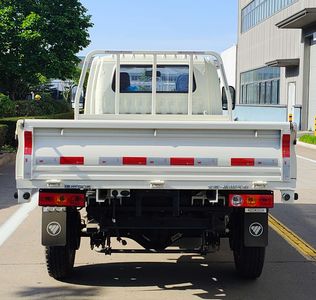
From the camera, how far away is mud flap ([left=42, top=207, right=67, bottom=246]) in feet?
17.9

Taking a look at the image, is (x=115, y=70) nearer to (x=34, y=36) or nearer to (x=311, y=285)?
(x=311, y=285)

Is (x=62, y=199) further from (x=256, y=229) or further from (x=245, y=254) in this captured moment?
(x=245, y=254)

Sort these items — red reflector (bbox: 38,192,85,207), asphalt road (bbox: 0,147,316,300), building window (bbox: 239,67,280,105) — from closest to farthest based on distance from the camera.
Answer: red reflector (bbox: 38,192,85,207), asphalt road (bbox: 0,147,316,300), building window (bbox: 239,67,280,105)

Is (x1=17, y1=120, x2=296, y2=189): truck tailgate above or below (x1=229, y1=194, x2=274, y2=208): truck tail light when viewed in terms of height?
above

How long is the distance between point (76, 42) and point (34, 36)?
3440 millimetres

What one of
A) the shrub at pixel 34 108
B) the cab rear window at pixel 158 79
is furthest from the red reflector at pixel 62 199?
the shrub at pixel 34 108

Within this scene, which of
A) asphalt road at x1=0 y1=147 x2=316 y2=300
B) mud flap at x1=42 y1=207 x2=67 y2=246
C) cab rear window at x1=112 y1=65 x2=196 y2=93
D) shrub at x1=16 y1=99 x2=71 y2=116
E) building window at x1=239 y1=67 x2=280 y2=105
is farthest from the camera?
building window at x1=239 y1=67 x2=280 y2=105

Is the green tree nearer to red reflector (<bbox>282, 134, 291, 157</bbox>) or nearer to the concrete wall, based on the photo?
red reflector (<bbox>282, 134, 291, 157</bbox>)

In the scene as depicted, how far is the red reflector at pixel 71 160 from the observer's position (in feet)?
17.1

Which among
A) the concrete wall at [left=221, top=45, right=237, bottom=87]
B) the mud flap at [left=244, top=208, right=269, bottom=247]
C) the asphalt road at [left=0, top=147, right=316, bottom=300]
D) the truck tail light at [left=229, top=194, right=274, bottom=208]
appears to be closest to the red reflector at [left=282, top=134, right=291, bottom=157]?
the truck tail light at [left=229, top=194, right=274, bottom=208]

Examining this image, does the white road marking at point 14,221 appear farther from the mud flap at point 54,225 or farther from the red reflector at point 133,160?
the red reflector at point 133,160

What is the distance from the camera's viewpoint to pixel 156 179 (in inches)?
207

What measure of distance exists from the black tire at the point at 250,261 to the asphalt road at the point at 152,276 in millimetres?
101

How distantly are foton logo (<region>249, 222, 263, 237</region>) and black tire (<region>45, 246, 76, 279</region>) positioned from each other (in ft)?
5.88
